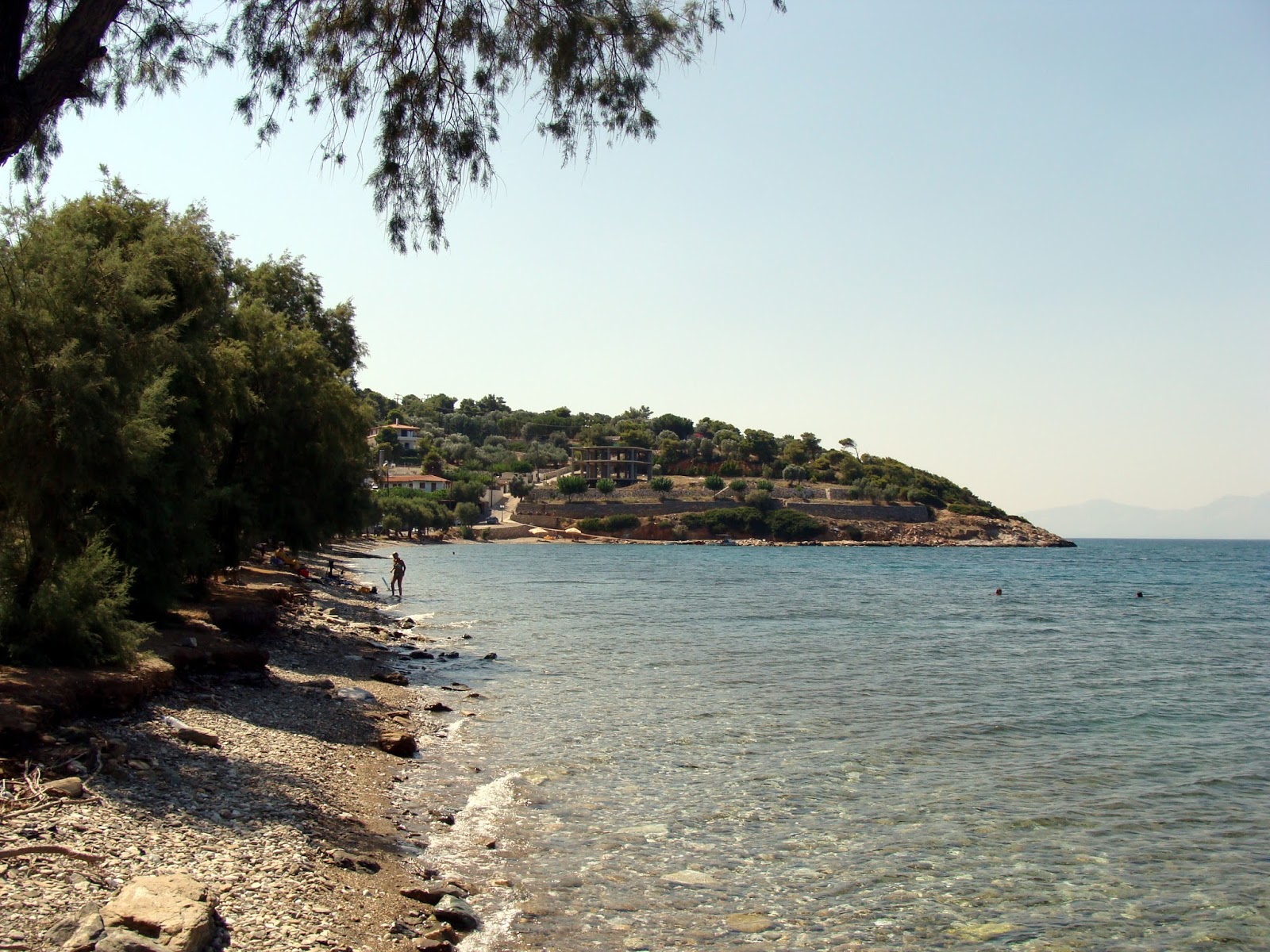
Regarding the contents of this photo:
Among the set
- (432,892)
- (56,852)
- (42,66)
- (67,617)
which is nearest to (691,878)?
(432,892)

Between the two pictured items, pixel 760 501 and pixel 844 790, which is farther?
pixel 760 501

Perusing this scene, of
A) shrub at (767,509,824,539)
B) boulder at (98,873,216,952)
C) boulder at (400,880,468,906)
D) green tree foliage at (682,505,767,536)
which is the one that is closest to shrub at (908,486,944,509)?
shrub at (767,509,824,539)

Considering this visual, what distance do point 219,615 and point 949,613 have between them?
3219 centimetres

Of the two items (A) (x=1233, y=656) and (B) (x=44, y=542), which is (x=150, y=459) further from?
(A) (x=1233, y=656)

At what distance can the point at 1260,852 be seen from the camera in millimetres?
10258

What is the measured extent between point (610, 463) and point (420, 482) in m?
36.4

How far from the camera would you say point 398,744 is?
13.3 metres

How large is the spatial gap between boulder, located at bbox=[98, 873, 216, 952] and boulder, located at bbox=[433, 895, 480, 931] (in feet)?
6.80

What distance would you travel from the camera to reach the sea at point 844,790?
8398 millimetres

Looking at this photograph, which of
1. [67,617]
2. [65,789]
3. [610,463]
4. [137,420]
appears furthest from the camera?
[610,463]

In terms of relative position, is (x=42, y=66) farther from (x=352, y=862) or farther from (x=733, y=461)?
(x=733, y=461)

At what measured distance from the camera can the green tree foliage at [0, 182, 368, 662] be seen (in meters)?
10.2

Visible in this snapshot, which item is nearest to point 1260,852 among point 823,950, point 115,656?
point 823,950

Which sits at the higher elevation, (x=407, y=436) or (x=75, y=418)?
(x=407, y=436)
